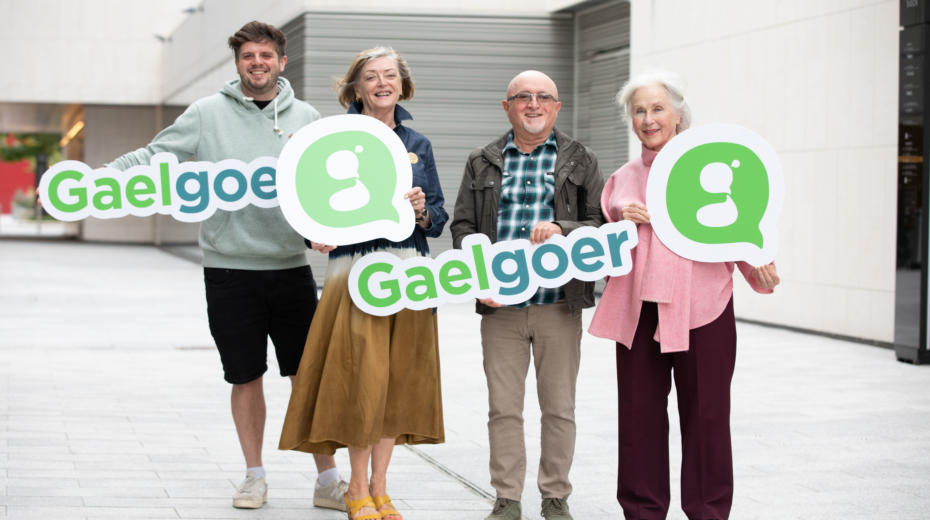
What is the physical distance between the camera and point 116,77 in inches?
1309

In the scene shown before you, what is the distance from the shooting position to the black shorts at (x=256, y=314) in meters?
4.95

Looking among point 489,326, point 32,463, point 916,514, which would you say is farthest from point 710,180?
point 32,463

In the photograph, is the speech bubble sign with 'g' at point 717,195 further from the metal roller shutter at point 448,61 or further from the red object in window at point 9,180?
the red object in window at point 9,180

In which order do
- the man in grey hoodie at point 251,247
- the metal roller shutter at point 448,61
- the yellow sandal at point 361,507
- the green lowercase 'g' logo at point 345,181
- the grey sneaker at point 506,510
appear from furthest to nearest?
the metal roller shutter at point 448,61 < the man in grey hoodie at point 251,247 < the grey sneaker at point 506,510 < the yellow sandal at point 361,507 < the green lowercase 'g' logo at point 345,181

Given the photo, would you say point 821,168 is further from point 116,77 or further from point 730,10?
point 116,77

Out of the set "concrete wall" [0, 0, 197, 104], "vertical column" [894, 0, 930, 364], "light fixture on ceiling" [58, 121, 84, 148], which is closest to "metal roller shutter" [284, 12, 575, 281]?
"vertical column" [894, 0, 930, 364]

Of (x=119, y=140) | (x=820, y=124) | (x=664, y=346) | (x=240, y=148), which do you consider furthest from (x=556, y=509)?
(x=119, y=140)

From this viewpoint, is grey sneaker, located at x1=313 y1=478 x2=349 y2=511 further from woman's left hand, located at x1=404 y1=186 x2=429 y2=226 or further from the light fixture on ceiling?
the light fixture on ceiling

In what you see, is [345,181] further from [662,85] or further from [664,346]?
[664,346]

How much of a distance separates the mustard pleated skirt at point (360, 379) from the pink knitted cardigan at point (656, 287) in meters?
0.68

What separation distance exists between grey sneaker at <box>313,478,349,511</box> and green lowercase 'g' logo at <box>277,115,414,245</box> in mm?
1129

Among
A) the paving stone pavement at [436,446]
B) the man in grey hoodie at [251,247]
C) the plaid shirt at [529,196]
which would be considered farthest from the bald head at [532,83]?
the paving stone pavement at [436,446]

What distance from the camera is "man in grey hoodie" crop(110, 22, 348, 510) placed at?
4.91 meters

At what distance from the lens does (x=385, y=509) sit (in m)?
4.67
